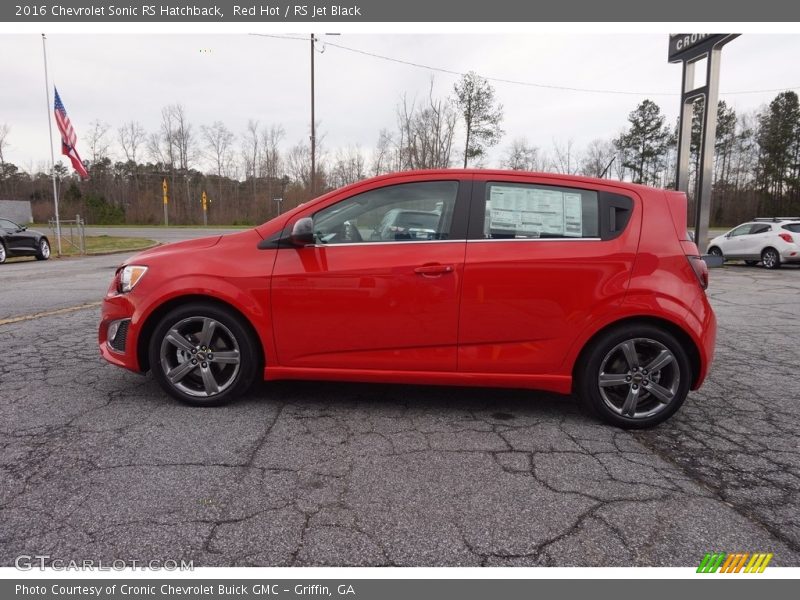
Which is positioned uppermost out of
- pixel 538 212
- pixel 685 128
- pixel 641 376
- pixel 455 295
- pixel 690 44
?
pixel 690 44

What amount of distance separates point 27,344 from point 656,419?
600 centimetres

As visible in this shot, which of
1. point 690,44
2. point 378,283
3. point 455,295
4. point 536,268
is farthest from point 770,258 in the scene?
point 378,283

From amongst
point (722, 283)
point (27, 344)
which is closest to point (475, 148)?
point (722, 283)

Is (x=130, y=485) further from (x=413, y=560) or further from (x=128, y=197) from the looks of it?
(x=128, y=197)

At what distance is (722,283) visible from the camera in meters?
12.3

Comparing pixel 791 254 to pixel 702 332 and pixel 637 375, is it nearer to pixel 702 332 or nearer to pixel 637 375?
pixel 702 332

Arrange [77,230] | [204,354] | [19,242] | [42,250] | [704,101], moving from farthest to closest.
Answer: [77,230]
[42,250]
[19,242]
[704,101]
[204,354]

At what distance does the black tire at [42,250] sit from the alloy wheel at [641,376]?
19.3m

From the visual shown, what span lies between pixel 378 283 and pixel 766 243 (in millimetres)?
17390

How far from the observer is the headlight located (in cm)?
373

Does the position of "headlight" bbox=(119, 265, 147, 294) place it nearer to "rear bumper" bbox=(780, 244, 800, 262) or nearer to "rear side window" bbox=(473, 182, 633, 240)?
"rear side window" bbox=(473, 182, 633, 240)

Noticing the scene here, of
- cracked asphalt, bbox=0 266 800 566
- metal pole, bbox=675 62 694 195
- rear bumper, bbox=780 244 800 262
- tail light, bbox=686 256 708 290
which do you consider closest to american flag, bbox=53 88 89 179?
cracked asphalt, bbox=0 266 800 566

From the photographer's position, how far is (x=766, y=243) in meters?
16.2

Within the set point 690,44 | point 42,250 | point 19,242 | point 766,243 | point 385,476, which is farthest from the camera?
point 42,250
